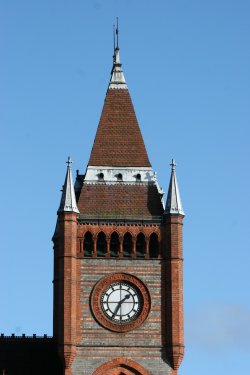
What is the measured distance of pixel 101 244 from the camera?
92438 millimetres

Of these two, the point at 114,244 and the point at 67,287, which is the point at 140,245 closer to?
the point at 114,244

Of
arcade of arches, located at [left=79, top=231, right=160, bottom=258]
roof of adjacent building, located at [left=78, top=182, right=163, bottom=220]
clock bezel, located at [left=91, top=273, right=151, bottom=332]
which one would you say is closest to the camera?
clock bezel, located at [left=91, top=273, right=151, bottom=332]

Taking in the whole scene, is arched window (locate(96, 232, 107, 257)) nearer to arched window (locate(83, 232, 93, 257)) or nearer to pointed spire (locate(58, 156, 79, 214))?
arched window (locate(83, 232, 93, 257))

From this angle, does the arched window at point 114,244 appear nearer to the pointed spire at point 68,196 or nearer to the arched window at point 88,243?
the arched window at point 88,243

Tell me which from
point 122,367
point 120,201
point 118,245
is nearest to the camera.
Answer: point 122,367

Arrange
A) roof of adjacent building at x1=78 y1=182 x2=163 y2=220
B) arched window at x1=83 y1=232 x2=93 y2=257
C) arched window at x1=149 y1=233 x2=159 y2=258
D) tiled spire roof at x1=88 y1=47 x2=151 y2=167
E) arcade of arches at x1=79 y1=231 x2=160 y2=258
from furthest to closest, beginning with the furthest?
tiled spire roof at x1=88 y1=47 x2=151 y2=167
roof of adjacent building at x1=78 y1=182 x2=163 y2=220
arched window at x1=149 y1=233 x2=159 y2=258
arched window at x1=83 y1=232 x2=93 y2=257
arcade of arches at x1=79 y1=231 x2=160 y2=258

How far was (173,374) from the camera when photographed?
9006cm

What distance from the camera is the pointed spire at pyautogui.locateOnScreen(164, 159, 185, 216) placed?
304 ft

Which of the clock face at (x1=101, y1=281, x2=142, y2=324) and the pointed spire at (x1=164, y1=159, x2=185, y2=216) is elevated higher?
the pointed spire at (x1=164, y1=159, x2=185, y2=216)

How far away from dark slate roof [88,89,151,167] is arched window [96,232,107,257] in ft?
14.6

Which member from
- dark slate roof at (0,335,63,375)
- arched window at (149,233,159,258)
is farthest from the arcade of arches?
dark slate roof at (0,335,63,375)

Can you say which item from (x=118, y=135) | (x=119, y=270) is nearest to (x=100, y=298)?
(x=119, y=270)

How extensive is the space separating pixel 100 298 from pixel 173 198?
22.6ft

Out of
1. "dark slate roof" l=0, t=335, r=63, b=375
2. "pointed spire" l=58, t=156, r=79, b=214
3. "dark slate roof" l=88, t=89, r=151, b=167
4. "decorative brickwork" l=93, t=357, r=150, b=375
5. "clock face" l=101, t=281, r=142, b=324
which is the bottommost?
"decorative brickwork" l=93, t=357, r=150, b=375
